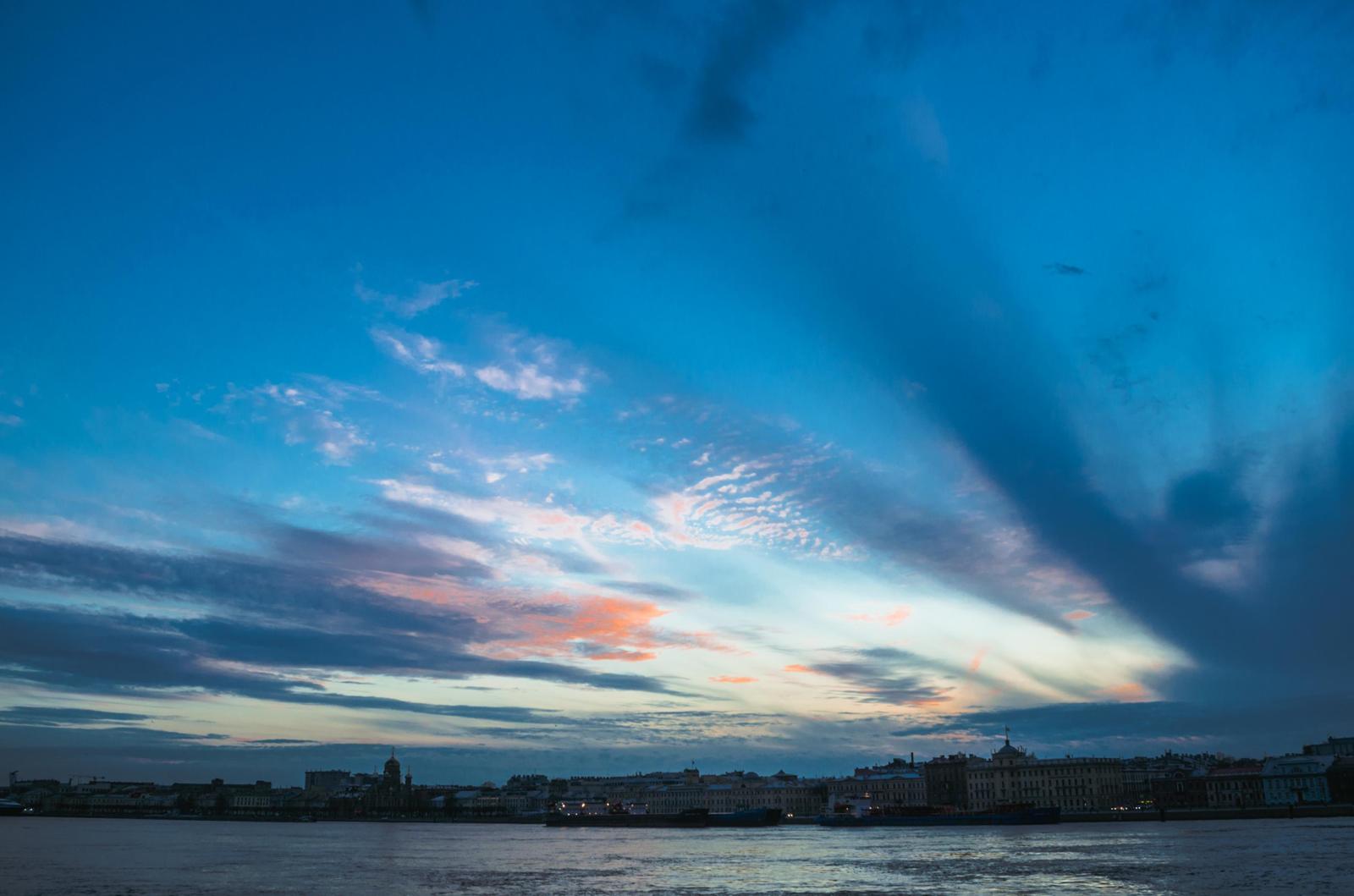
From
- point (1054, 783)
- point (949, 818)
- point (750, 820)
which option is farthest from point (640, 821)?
point (1054, 783)

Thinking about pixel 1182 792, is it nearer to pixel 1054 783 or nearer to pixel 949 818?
pixel 1054 783

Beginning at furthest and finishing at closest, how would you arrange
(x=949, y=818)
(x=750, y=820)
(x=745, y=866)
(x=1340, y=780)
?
1. (x=750, y=820)
2. (x=1340, y=780)
3. (x=949, y=818)
4. (x=745, y=866)

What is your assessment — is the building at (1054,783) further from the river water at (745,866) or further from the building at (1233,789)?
the river water at (745,866)

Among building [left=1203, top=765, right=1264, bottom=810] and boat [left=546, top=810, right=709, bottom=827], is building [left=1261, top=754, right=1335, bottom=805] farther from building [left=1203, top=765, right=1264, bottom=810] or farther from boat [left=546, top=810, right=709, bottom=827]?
boat [left=546, top=810, right=709, bottom=827]

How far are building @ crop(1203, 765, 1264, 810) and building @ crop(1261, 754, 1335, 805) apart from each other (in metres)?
1.98

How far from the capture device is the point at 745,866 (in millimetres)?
61688

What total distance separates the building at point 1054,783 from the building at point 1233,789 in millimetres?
13507

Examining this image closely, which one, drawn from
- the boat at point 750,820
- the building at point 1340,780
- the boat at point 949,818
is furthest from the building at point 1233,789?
the boat at point 750,820

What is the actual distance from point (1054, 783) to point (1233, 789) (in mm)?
26591

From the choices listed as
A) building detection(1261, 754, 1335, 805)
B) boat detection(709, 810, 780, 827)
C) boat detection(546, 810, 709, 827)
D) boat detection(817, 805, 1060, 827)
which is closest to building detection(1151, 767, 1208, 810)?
building detection(1261, 754, 1335, 805)

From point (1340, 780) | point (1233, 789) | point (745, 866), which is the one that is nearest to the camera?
point (745, 866)

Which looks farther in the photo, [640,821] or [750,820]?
[640,821]

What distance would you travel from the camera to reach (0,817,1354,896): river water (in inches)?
1783

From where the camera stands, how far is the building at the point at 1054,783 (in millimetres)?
172500
